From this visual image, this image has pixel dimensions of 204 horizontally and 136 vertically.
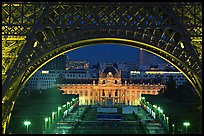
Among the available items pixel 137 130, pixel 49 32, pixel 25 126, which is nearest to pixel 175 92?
pixel 137 130

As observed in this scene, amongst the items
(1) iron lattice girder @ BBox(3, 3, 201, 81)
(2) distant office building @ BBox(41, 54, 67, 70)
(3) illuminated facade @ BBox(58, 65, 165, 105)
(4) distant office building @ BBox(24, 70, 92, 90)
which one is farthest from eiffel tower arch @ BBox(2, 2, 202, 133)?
(2) distant office building @ BBox(41, 54, 67, 70)

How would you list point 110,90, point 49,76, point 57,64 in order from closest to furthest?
point 110,90 → point 49,76 → point 57,64

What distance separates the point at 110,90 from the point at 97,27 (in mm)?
92205

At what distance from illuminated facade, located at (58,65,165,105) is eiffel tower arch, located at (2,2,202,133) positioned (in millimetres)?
87012

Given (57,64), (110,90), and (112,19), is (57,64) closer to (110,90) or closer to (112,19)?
(110,90)

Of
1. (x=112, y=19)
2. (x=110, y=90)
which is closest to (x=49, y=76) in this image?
(x=110, y=90)

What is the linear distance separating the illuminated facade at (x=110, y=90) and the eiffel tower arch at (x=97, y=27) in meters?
87.0

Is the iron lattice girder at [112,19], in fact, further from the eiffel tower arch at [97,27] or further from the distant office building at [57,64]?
the distant office building at [57,64]

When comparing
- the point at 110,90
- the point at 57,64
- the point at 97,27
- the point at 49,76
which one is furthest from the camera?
the point at 57,64

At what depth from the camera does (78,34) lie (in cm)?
2067

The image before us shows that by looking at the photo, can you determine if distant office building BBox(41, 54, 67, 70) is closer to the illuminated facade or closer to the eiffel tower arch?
the illuminated facade

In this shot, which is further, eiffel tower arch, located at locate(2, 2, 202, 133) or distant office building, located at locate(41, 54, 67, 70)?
distant office building, located at locate(41, 54, 67, 70)

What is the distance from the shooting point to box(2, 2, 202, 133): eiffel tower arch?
20219 mm

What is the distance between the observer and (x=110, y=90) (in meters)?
112
